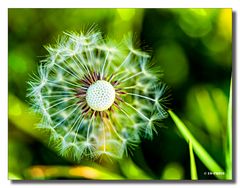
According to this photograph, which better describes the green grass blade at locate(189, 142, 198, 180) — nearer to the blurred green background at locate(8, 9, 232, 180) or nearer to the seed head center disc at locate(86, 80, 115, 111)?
the blurred green background at locate(8, 9, 232, 180)

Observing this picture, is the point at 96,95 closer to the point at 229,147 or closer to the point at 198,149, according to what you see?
the point at 198,149

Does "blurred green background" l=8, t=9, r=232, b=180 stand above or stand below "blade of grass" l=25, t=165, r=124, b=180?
above

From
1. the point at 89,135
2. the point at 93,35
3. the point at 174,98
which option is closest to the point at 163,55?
the point at 174,98

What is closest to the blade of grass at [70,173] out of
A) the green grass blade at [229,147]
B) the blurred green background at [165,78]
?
the blurred green background at [165,78]

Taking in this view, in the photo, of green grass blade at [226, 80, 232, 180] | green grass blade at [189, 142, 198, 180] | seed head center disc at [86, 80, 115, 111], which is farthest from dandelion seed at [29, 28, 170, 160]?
green grass blade at [226, 80, 232, 180]

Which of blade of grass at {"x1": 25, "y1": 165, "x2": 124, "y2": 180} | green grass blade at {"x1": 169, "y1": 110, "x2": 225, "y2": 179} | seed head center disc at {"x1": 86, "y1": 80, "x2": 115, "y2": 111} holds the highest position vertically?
seed head center disc at {"x1": 86, "y1": 80, "x2": 115, "y2": 111}

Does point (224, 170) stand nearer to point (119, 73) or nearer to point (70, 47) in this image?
point (119, 73)
